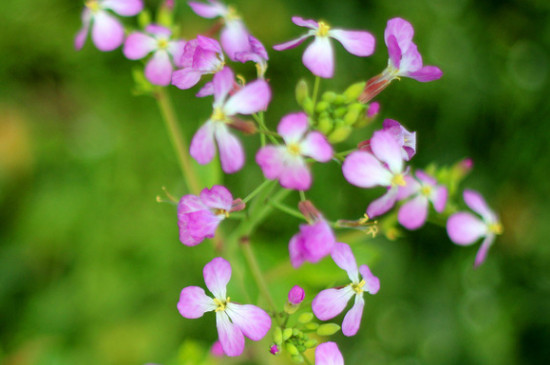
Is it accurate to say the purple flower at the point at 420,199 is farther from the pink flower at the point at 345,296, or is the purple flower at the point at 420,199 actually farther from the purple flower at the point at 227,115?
the purple flower at the point at 227,115

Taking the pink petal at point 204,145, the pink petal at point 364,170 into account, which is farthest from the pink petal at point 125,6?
the pink petal at point 364,170

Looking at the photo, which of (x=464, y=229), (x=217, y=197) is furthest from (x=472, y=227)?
(x=217, y=197)

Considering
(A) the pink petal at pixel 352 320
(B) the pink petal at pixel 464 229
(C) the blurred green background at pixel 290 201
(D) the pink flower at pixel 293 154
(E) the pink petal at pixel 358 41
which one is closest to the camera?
(D) the pink flower at pixel 293 154

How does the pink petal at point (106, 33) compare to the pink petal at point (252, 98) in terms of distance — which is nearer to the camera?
the pink petal at point (252, 98)

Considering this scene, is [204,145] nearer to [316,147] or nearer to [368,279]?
[316,147]

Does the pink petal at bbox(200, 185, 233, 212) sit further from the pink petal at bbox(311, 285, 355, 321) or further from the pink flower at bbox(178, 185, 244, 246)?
the pink petal at bbox(311, 285, 355, 321)

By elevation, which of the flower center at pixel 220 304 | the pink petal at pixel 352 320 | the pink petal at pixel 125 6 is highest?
the pink petal at pixel 125 6

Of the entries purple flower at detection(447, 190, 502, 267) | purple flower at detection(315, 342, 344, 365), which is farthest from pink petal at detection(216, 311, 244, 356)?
purple flower at detection(447, 190, 502, 267)
